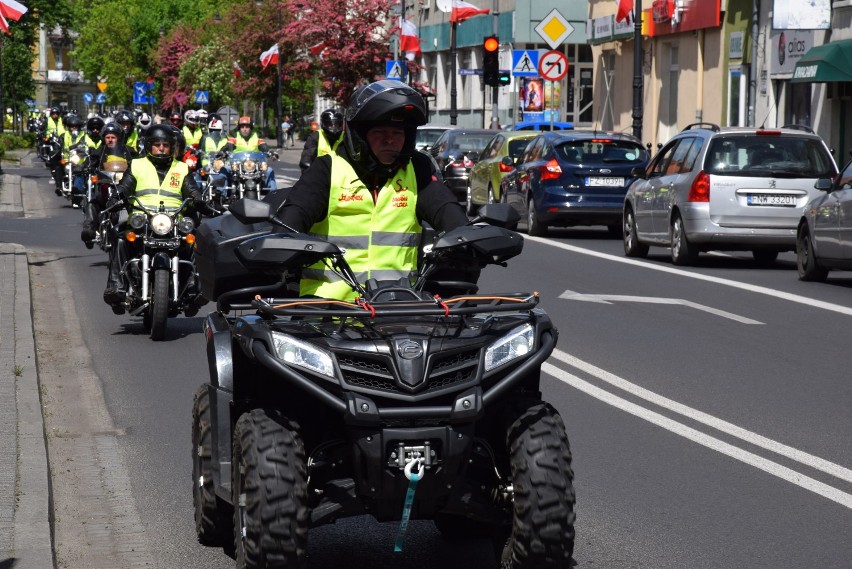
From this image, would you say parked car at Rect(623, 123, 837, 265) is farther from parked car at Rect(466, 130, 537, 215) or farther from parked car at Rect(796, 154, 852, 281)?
parked car at Rect(466, 130, 537, 215)

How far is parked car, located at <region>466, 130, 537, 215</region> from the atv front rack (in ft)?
73.6

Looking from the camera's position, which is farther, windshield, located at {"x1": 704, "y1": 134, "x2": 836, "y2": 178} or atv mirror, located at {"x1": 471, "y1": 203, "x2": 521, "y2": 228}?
windshield, located at {"x1": 704, "y1": 134, "x2": 836, "y2": 178}

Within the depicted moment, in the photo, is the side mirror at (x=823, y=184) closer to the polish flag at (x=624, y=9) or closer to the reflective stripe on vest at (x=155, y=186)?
the reflective stripe on vest at (x=155, y=186)

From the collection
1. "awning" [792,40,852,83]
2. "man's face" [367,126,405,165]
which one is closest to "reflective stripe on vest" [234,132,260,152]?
"awning" [792,40,852,83]

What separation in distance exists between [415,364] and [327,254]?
21.9 inches

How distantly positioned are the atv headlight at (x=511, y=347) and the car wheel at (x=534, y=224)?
2016 cm

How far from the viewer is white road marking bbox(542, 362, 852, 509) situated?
743 centimetres

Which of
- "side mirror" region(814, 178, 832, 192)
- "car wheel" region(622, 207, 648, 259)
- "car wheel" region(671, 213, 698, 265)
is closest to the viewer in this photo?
"side mirror" region(814, 178, 832, 192)

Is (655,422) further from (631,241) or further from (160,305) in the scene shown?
(631,241)

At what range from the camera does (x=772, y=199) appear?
19.5 meters

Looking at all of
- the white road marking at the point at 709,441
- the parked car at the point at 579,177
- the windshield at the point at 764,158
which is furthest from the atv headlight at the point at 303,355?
the parked car at the point at 579,177

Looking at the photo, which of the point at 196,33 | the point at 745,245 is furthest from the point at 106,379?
the point at 196,33

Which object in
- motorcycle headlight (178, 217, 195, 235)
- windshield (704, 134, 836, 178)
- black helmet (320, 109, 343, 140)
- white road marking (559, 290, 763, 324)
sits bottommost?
white road marking (559, 290, 763, 324)

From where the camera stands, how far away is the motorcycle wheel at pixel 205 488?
593 centimetres
